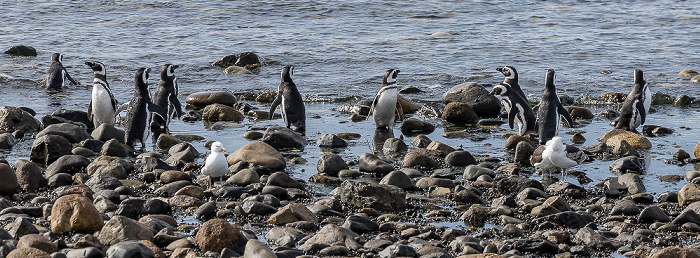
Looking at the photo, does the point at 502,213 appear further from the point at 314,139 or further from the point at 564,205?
the point at 314,139

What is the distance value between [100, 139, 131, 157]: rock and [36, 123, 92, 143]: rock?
2.57 feet

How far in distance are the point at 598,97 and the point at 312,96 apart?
17.4 feet

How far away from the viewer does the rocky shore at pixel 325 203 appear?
652 centimetres

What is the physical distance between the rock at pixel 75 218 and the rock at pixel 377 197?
2.36m

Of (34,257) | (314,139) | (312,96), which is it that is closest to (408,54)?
(312,96)

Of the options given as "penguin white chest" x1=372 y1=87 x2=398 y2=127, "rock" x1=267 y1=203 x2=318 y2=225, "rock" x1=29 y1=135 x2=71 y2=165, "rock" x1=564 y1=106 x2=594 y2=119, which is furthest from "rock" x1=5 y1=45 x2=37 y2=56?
"rock" x1=267 y1=203 x2=318 y2=225

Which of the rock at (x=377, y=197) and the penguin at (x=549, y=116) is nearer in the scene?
the rock at (x=377, y=197)

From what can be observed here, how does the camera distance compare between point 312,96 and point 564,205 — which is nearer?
point 564,205

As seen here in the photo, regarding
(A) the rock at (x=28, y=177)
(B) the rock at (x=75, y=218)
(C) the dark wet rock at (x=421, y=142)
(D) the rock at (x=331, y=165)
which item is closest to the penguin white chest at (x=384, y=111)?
(C) the dark wet rock at (x=421, y=142)

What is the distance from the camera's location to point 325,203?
7988 millimetres

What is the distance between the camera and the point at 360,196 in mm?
8016

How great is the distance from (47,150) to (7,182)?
1.89 m

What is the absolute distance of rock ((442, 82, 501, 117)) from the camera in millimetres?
13930

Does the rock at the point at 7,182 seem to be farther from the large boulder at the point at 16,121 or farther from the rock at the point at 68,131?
the large boulder at the point at 16,121
